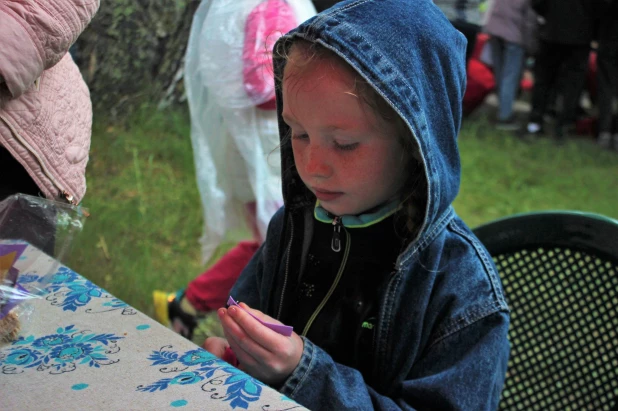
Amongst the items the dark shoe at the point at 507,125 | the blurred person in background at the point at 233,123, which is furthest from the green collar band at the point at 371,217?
the dark shoe at the point at 507,125

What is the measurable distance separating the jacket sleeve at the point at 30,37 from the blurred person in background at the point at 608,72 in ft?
20.4

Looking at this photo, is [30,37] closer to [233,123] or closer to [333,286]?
[333,286]

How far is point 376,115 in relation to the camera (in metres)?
1.20

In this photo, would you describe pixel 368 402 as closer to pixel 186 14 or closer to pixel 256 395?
pixel 256 395

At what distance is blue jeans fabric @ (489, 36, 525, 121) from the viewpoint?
23.8 feet

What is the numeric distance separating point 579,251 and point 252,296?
664 mm

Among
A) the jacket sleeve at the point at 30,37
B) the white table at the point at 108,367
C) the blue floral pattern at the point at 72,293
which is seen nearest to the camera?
the white table at the point at 108,367

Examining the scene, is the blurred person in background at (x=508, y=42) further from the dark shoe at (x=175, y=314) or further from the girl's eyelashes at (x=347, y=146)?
the girl's eyelashes at (x=347, y=146)

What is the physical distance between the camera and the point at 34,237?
49.0 inches

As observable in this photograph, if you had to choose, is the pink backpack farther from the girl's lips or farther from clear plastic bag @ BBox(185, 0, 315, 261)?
the girl's lips

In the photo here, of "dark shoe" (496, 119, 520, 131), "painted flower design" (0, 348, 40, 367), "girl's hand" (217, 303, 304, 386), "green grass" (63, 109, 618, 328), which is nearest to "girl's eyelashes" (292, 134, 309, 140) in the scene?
"girl's hand" (217, 303, 304, 386)

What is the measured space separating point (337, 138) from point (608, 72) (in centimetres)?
640

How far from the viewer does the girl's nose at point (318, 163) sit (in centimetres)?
121

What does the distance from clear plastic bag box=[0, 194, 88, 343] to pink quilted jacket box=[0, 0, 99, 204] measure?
140mm
